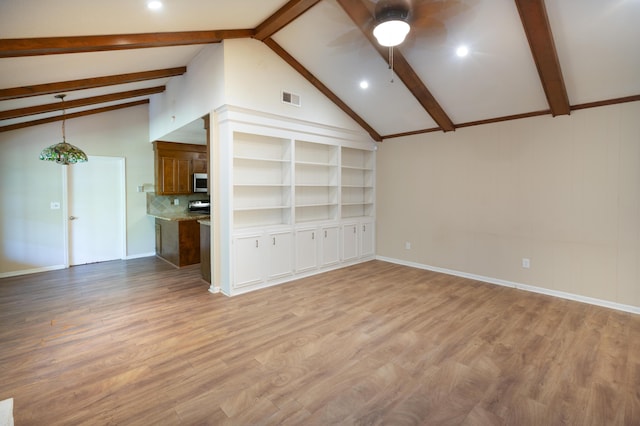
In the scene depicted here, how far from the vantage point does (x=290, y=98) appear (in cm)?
461

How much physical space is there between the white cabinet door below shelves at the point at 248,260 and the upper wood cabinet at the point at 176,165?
3064 millimetres

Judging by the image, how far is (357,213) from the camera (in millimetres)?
6254

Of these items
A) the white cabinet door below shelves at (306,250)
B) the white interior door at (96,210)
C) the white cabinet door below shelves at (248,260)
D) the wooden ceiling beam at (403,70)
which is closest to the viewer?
the wooden ceiling beam at (403,70)

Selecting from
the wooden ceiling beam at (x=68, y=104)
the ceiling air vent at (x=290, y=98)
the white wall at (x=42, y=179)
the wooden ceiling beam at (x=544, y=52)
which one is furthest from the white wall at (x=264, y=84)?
the white wall at (x=42, y=179)

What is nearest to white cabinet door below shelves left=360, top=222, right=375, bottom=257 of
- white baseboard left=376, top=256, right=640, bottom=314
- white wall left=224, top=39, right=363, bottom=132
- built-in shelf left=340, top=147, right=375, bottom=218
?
built-in shelf left=340, top=147, right=375, bottom=218

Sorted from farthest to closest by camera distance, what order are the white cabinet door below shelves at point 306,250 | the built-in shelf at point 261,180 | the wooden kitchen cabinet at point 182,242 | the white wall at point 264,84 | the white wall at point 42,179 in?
the wooden kitchen cabinet at point 182,242 < the white wall at point 42,179 < the white cabinet door below shelves at point 306,250 < the built-in shelf at point 261,180 < the white wall at point 264,84

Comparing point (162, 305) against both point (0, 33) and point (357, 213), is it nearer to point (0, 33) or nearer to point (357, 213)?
point (0, 33)

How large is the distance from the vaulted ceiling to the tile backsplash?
2189 mm

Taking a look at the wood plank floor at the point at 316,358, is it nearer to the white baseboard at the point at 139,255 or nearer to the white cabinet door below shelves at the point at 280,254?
the white cabinet door below shelves at the point at 280,254

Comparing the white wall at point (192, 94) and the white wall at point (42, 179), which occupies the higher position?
the white wall at point (192, 94)

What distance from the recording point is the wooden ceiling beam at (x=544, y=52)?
2729mm

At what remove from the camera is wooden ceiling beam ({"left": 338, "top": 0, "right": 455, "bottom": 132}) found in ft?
10.5

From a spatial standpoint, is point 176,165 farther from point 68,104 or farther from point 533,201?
point 533,201

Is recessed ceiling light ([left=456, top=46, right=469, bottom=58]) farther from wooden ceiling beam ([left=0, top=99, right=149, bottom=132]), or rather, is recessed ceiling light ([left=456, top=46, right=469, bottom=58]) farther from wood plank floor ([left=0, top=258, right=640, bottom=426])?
wooden ceiling beam ([left=0, top=99, right=149, bottom=132])
